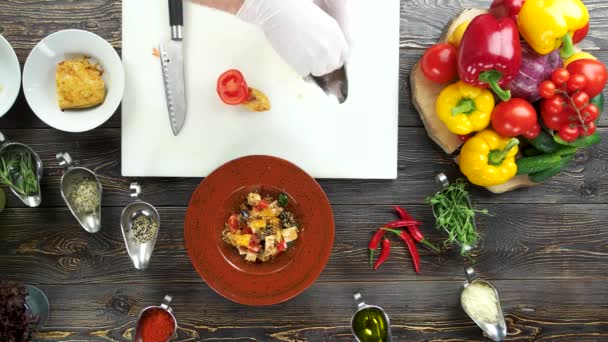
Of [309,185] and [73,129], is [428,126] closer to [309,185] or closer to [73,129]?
[309,185]

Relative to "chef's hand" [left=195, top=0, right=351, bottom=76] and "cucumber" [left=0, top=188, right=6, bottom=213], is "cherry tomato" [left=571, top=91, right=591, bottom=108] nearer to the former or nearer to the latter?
"chef's hand" [left=195, top=0, right=351, bottom=76]

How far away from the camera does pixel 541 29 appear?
1.10 m

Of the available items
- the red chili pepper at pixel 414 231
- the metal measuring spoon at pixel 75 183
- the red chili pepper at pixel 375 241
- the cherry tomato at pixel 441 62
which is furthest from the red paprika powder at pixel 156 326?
the cherry tomato at pixel 441 62

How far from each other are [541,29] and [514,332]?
0.76m

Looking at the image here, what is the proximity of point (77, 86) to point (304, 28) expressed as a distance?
0.53 m

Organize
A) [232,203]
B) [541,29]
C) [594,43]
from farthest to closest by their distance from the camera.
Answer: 1. [594,43]
2. [232,203]
3. [541,29]

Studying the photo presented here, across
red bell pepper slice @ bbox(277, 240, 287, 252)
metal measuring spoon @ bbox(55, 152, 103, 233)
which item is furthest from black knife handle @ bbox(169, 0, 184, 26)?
red bell pepper slice @ bbox(277, 240, 287, 252)

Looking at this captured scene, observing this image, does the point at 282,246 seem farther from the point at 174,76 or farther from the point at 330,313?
the point at 174,76

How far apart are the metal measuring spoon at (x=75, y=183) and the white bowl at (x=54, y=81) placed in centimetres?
10

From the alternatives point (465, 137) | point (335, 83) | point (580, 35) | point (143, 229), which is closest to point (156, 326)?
point (143, 229)

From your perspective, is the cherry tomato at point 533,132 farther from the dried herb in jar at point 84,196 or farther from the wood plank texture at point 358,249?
the dried herb in jar at point 84,196

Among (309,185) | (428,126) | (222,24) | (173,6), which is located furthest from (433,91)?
(173,6)

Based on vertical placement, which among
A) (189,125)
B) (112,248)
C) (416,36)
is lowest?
(112,248)

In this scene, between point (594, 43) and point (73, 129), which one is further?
point (594, 43)
